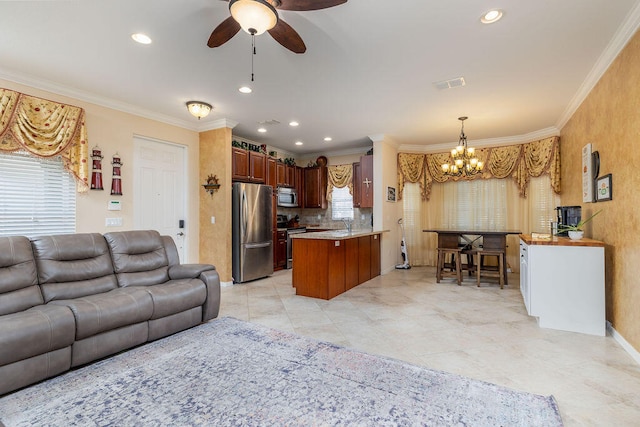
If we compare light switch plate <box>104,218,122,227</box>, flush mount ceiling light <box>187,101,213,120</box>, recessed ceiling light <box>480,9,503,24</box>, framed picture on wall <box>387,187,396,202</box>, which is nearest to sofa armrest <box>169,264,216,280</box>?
light switch plate <box>104,218,122,227</box>

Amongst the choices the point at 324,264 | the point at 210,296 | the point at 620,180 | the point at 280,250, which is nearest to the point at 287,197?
the point at 280,250

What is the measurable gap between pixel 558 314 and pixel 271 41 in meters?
4.05

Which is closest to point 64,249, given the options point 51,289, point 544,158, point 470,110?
point 51,289

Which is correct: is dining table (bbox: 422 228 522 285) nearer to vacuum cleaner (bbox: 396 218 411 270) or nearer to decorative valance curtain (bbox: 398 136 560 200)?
vacuum cleaner (bbox: 396 218 411 270)

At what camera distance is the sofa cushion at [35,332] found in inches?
82.0

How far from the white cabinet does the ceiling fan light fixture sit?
346cm

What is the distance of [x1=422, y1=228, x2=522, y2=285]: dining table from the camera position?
17.6 feet

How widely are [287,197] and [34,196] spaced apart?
4522 millimetres

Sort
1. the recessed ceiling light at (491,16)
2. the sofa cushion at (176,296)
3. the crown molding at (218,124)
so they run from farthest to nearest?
the crown molding at (218,124), the sofa cushion at (176,296), the recessed ceiling light at (491,16)

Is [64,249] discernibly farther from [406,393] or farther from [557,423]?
[557,423]

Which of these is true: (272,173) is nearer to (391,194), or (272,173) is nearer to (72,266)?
(391,194)

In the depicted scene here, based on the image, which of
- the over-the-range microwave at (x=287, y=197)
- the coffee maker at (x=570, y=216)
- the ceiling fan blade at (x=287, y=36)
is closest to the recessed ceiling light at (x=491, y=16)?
the ceiling fan blade at (x=287, y=36)

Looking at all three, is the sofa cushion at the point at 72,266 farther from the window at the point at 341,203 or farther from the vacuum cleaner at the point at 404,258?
the vacuum cleaner at the point at 404,258

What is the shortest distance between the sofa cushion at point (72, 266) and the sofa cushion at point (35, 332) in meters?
0.48
